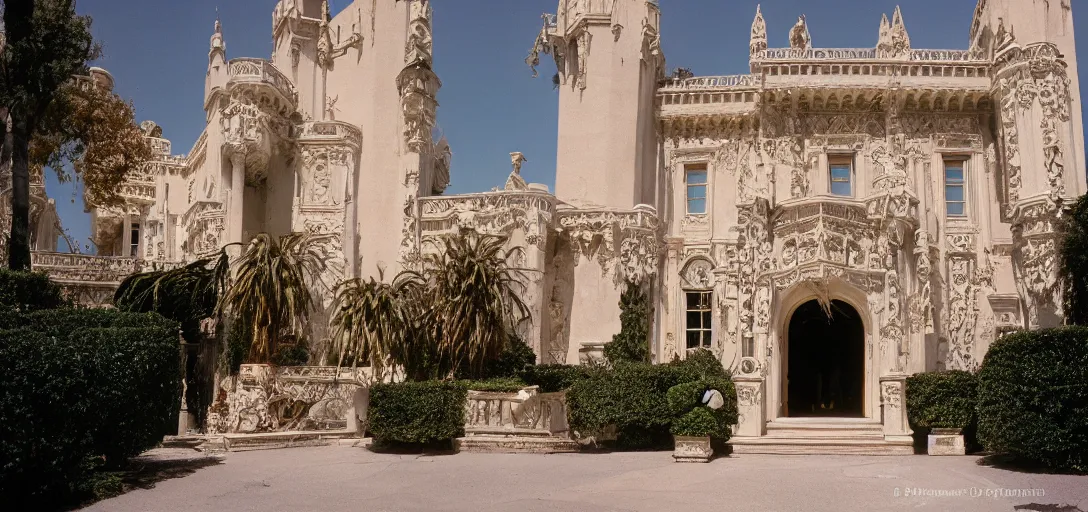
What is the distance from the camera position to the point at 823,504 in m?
13.8

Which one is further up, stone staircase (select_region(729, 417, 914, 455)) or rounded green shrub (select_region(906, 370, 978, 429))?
rounded green shrub (select_region(906, 370, 978, 429))

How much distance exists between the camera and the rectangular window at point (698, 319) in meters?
30.2

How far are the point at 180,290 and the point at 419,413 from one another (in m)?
8.79

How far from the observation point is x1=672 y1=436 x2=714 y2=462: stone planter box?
18516mm

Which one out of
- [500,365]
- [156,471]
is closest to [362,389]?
[500,365]

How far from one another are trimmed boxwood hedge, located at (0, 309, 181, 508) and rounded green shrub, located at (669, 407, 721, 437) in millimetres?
9453

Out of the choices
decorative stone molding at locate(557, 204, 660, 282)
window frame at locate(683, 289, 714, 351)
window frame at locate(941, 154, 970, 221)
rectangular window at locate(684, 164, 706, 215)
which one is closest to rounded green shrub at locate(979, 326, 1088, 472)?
decorative stone molding at locate(557, 204, 660, 282)

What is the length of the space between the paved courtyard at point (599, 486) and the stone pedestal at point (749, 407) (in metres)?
1.46

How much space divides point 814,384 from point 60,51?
70.0 feet

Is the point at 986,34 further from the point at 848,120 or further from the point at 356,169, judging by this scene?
the point at 356,169

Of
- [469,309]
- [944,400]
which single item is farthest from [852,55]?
[469,309]

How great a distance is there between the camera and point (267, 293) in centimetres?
2314

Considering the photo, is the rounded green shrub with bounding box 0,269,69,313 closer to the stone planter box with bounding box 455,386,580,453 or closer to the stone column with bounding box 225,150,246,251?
the stone column with bounding box 225,150,246,251

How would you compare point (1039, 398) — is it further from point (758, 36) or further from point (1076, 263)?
point (758, 36)
